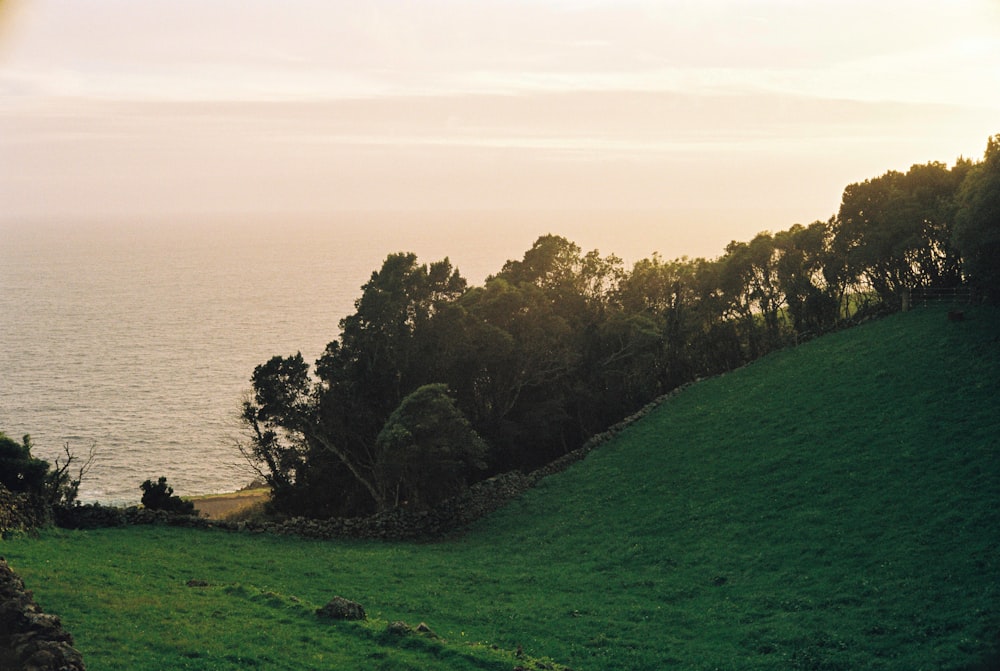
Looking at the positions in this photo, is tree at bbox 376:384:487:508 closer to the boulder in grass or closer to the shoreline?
the shoreline

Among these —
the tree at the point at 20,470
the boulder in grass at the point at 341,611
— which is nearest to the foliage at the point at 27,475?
the tree at the point at 20,470

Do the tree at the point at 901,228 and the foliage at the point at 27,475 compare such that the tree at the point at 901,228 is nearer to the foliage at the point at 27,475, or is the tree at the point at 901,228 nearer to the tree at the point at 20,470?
the foliage at the point at 27,475

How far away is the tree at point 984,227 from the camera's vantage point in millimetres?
45188

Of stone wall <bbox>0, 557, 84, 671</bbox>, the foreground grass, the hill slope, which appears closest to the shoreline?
the foreground grass

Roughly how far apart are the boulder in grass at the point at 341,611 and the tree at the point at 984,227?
38351mm

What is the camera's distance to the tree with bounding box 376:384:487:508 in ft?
157

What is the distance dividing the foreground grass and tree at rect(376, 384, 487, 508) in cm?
417

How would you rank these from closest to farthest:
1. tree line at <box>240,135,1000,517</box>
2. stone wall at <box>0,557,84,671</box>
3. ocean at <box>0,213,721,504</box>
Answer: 1. stone wall at <box>0,557,84,671</box>
2. tree line at <box>240,135,1000,517</box>
3. ocean at <box>0,213,721,504</box>

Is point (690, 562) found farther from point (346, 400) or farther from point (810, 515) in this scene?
point (346, 400)

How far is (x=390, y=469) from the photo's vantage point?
48344 mm

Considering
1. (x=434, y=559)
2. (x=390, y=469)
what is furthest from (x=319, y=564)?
(x=390, y=469)

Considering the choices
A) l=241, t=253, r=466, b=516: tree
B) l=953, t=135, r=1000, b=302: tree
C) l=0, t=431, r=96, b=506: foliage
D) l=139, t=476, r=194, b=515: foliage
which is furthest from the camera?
l=241, t=253, r=466, b=516: tree

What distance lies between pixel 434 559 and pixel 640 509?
34.5 ft

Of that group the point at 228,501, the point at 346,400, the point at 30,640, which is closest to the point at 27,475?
the point at 346,400
